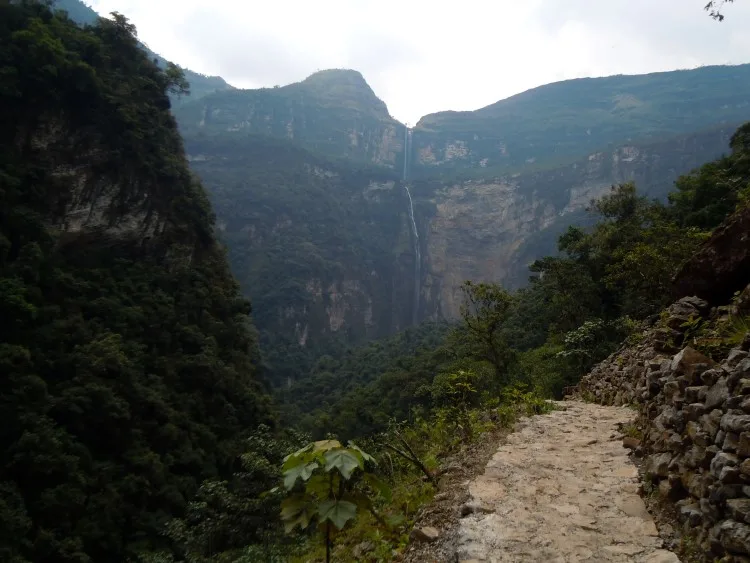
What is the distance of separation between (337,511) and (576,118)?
138080 millimetres

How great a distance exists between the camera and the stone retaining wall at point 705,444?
2189mm

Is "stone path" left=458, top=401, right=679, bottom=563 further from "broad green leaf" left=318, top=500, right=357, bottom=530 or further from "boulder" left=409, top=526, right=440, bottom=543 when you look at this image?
"broad green leaf" left=318, top=500, right=357, bottom=530

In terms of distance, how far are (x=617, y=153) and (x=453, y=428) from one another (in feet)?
293

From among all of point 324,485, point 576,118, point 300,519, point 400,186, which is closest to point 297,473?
point 300,519

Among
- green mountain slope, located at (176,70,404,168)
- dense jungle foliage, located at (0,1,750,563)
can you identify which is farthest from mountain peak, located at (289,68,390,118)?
dense jungle foliage, located at (0,1,750,563)

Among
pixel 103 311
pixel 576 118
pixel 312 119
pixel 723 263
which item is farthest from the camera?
pixel 312 119

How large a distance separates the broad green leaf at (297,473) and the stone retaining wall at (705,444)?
6.04 ft

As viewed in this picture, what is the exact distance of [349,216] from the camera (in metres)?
95.1

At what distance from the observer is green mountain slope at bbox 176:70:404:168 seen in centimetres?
10950

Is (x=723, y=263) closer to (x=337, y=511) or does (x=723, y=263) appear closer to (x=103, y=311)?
(x=337, y=511)

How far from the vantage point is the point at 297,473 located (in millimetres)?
2096

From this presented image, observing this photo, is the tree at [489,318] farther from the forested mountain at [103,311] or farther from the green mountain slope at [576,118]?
the green mountain slope at [576,118]

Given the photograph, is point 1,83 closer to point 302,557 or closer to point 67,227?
point 67,227

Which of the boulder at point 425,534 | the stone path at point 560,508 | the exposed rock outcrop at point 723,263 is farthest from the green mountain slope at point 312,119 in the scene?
the boulder at point 425,534
